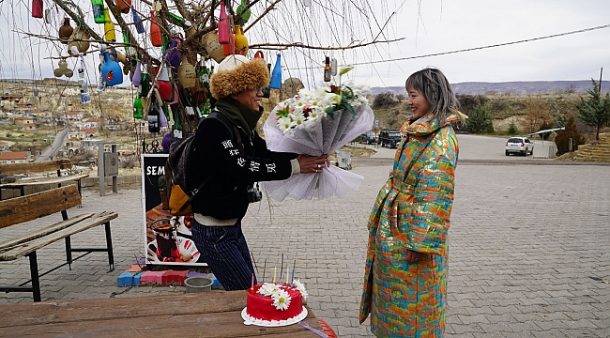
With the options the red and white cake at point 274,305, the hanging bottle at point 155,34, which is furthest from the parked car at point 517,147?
the red and white cake at point 274,305

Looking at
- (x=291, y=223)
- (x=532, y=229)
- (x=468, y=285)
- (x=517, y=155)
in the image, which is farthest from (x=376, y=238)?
(x=517, y=155)

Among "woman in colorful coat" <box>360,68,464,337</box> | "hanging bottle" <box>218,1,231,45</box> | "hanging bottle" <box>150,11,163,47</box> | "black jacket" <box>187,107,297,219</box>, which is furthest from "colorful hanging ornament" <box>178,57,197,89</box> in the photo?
"woman in colorful coat" <box>360,68,464,337</box>

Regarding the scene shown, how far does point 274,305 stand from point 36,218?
129 inches

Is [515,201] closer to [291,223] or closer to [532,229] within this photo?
[532,229]

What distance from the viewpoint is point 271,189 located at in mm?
2727

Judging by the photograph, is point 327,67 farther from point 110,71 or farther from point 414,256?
point 110,71

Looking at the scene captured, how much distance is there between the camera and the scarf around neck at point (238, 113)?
2353 millimetres

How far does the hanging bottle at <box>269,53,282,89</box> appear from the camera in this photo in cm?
335

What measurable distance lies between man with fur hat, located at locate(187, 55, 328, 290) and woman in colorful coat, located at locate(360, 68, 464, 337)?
49 centimetres

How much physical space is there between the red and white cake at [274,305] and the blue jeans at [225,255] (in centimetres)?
56

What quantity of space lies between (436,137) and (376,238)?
666mm

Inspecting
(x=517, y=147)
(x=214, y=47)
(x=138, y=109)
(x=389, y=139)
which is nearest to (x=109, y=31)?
(x=138, y=109)

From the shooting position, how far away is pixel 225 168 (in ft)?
7.33

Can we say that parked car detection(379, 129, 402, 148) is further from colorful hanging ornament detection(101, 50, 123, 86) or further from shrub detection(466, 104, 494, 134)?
colorful hanging ornament detection(101, 50, 123, 86)
